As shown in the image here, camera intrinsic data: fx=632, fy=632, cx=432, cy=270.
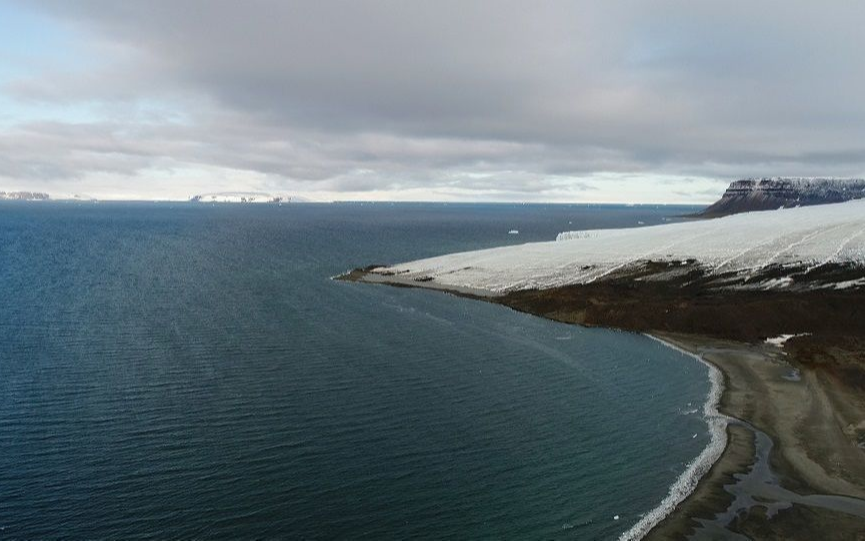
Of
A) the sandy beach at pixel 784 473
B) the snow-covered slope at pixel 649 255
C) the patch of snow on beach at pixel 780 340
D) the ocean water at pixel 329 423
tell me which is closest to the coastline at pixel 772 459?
the sandy beach at pixel 784 473

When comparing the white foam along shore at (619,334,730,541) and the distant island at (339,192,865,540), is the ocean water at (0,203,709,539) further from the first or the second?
the distant island at (339,192,865,540)

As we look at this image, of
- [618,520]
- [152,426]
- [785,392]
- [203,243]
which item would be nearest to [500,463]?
[618,520]

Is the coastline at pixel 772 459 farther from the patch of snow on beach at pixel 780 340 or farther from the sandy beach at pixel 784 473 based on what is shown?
the patch of snow on beach at pixel 780 340

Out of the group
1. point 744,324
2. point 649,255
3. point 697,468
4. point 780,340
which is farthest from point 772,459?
point 649,255

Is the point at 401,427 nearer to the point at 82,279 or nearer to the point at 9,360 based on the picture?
the point at 9,360

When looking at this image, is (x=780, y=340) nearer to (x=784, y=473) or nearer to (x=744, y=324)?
(x=744, y=324)

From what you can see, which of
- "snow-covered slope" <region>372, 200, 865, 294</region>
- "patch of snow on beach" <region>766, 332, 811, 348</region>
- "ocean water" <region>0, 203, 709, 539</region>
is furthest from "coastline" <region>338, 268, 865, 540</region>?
"snow-covered slope" <region>372, 200, 865, 294</region>
